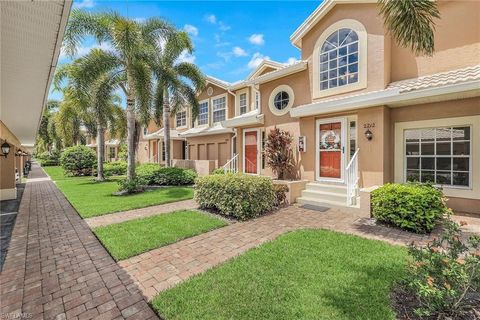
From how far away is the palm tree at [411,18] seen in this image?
489cm

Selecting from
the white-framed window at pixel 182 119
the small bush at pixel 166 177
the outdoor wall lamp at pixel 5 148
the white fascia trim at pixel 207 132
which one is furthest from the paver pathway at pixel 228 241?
the white-framed window at pixel 182 119

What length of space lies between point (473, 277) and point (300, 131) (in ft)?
26.6

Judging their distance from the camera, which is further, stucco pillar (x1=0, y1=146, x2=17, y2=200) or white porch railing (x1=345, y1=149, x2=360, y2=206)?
stucco pillar (x1=0, y1=146, x2=17, y2=200)

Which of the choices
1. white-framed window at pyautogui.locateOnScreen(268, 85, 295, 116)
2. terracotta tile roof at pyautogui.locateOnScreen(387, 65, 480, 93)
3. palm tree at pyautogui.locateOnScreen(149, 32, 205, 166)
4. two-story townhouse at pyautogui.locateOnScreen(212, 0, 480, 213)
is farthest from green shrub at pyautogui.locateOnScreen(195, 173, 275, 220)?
palm tree at pyautogui.locateOnScreen(149, 32, 205, 166)

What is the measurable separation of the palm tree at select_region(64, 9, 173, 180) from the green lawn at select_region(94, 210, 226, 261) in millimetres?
6983

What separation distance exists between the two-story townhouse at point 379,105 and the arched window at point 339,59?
4 cm

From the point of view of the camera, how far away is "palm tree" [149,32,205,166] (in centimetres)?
1484

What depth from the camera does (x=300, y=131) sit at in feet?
34.5

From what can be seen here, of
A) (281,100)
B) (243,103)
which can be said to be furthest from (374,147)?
(243,103)

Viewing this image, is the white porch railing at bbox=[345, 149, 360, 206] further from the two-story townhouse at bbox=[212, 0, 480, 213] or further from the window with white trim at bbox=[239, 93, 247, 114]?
the window with white trim at bbox=[239, 93, 247, 114]

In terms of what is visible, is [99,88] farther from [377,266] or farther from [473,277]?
[473,277]

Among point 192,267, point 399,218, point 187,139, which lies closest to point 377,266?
point 399,218

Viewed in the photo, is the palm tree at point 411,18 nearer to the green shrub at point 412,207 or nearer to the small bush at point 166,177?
the green shrub at point 412,207

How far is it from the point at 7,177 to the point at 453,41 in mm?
20065
